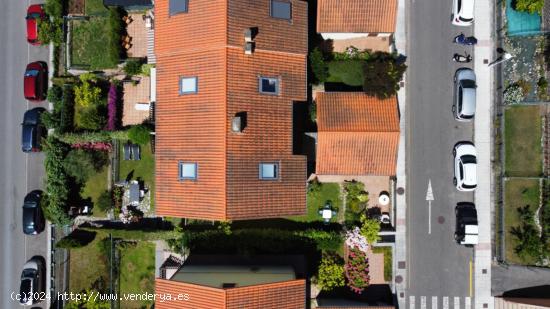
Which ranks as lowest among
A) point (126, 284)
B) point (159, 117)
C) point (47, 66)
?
point (126, 284)

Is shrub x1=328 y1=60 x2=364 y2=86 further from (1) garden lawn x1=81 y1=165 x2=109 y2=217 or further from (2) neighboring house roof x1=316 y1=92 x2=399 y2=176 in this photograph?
(1) garden lawn x1=81 y1=165 x2=109 y2=217

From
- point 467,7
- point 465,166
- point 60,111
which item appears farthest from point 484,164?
point 60,111

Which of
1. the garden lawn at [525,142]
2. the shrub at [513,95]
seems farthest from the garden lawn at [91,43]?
the garden lawn at [525,142]

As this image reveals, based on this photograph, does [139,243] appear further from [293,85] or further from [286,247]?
[293,85]

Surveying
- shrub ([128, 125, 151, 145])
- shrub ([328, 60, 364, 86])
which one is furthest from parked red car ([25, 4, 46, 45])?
shrub ([328, 60, 364, 86])

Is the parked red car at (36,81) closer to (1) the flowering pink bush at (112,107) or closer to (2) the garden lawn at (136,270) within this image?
(1) the flowering pink bush at (112,107)

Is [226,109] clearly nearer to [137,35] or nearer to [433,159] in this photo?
[137,35]

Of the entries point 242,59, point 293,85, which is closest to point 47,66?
point 242,59
